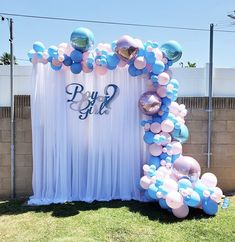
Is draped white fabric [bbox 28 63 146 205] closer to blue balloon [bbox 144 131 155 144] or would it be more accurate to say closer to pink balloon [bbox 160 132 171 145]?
blue balloon [bbox 144 131 155 144]

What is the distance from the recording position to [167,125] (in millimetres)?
4633

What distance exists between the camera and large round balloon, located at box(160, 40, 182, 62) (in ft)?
15.4

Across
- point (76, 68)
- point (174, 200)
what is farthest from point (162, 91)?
point (174, 200)

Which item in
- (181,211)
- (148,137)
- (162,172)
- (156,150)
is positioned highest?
(148,137)

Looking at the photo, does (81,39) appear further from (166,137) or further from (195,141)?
(195,141)

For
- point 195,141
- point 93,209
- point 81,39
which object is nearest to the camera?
point 81,39

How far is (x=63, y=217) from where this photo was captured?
429 centimetres

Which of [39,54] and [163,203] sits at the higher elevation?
[39,54]

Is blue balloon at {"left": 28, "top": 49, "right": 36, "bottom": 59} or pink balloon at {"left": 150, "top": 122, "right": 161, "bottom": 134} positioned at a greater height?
blue balloon at {"left": 28, "top": 49, "right": 36, "bottom": 59}

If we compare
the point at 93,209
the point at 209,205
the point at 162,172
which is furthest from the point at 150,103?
the point at 93,209

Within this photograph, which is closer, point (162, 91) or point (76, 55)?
point (76, 55)

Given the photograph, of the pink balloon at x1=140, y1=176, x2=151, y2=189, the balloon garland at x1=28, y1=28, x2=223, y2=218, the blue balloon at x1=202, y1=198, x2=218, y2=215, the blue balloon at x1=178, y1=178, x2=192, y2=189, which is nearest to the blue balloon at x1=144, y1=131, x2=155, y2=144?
the balloon garland at x1=28, y1=28, x2=223, y2=218

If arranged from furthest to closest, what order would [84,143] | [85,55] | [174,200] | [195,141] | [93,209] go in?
1. [195,141]
2. [84,143]
3. [85,55]
4. [93,209]
5. [174,200]

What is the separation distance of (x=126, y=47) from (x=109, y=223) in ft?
7.62
